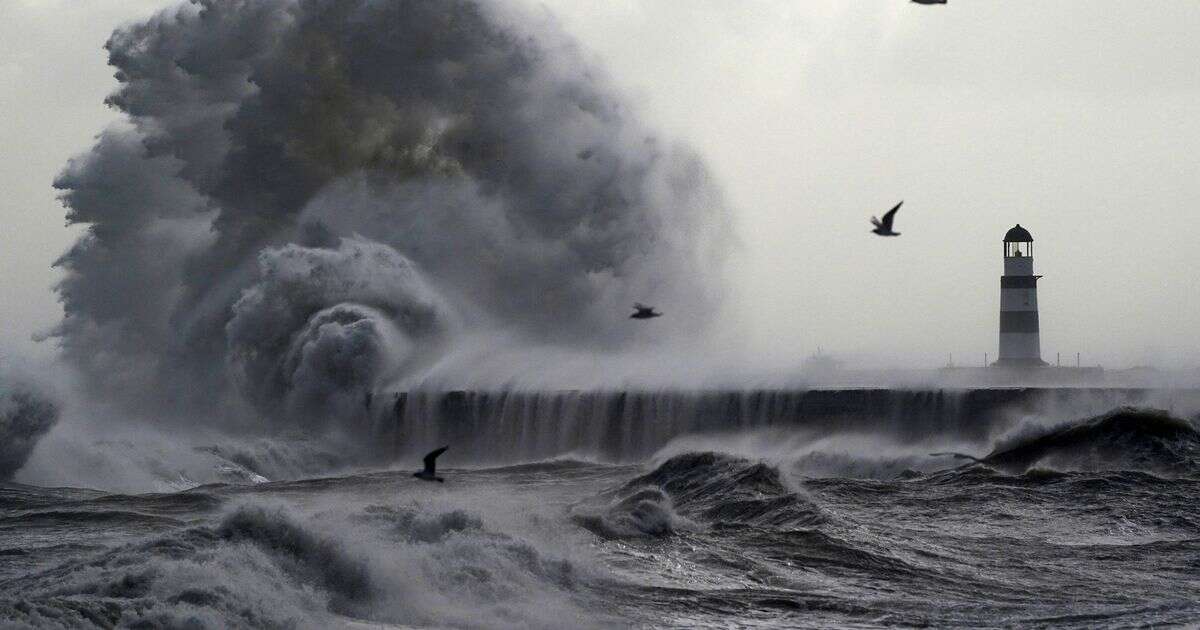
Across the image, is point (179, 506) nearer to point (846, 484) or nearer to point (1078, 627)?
point (846, 484)

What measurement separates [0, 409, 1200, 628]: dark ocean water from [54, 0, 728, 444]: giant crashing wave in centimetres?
1501

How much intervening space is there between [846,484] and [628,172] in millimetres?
18086

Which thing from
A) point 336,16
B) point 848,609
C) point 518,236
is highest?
point 336,16

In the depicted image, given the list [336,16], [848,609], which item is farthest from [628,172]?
[848,609]

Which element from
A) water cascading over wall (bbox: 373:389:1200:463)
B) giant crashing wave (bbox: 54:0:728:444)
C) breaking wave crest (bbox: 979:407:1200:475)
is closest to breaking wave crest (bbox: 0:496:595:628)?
breaking wave crest (bbox: 979:407:1200:475)

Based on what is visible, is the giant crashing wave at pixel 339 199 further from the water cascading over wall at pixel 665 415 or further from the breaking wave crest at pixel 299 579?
the breaking wave crest at pixel 299 579

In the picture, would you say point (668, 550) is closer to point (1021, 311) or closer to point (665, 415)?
point (665, 415)

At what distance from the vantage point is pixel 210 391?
3891 centimetres

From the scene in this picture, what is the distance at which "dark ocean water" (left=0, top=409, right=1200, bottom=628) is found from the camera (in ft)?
43.1

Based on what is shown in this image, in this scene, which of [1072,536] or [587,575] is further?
[1072,536]

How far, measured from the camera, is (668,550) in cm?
1702

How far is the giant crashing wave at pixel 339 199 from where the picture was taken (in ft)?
126

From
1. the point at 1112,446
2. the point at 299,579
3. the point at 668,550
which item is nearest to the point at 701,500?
the point at 668,550

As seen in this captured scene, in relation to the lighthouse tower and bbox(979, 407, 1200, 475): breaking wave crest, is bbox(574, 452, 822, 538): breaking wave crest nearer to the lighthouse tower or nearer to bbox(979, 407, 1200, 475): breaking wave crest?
bbox(979, 407, 1200, 475): breaking wave crest
